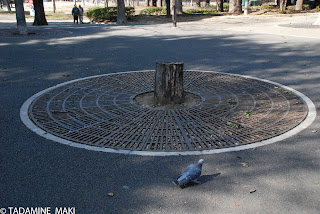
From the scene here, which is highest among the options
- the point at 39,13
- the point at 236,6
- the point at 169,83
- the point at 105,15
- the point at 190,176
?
the point at 236,6

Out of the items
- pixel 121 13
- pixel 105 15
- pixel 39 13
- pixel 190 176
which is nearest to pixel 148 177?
pixel 190 176

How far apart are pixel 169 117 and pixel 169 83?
0.76m

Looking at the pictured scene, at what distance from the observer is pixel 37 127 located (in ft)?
14.3

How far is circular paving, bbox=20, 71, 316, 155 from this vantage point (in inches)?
154

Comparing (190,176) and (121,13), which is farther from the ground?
(121,13)

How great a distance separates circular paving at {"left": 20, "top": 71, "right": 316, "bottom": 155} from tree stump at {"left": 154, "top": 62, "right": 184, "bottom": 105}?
0.83 feet

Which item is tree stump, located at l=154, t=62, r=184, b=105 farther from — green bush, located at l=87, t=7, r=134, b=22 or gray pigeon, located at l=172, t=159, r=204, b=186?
green bush, located at l=87, t=7, r=134, b=22

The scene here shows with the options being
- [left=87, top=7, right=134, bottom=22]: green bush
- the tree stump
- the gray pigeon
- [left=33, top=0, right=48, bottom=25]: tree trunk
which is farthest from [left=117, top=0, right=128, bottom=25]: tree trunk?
the gray pigeon

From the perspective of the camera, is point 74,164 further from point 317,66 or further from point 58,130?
point 317,66

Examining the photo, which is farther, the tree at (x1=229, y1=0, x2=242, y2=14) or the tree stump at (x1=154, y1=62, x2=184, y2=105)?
the tree at (x1=229, y1=0, x2=242, y2=14)

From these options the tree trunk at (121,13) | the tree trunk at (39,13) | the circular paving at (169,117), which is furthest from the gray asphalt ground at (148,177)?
the tree trunk at (121,13)

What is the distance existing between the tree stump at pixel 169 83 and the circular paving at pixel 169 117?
25 centimetres

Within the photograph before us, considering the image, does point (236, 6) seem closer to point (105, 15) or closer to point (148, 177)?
point (105, 15)

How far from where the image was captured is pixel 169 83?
206 inches
